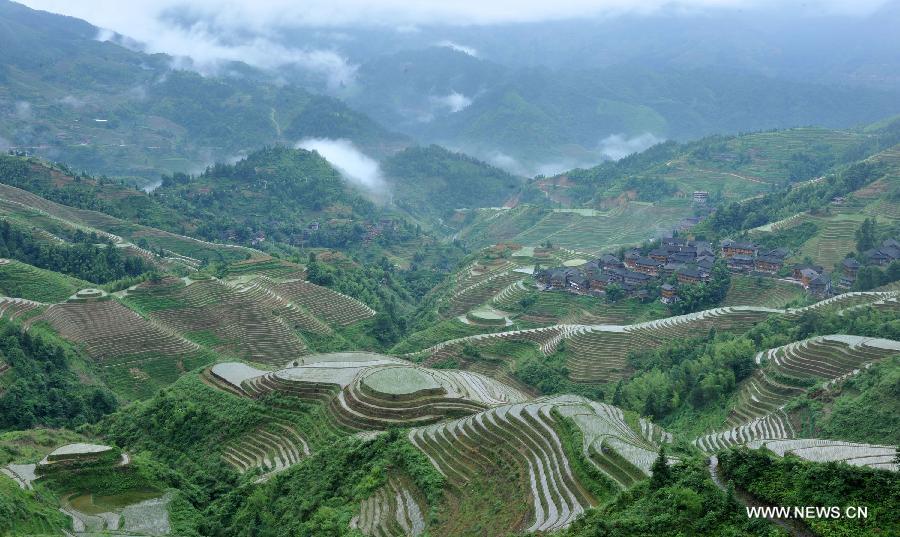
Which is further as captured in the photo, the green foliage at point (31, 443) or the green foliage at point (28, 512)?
the green foliage at point (31, 443)

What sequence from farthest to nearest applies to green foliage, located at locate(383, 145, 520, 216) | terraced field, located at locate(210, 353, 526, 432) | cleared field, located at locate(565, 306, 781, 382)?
green foliage, located at locate(383, 145, 520, 216) → cleared field, located at locate(565, 306, 781, 382) → terraced field, located at locate(210, 353, 526, 432)

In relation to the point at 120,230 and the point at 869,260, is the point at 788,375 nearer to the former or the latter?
the point at 869,260

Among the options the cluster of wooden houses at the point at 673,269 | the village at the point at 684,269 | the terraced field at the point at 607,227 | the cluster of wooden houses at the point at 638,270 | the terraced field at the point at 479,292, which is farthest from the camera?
the terraced field at the point at 607,227

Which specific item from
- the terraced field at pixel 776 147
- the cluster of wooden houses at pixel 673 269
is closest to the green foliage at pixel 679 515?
the cluster of wooden houses at pixel 673 269

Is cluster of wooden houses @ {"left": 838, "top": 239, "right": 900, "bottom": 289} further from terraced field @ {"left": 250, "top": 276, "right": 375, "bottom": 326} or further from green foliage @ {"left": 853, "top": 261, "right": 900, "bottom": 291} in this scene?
terraced field @ {"left": 250, "top": 276, "right": 375, "bottom": 326}

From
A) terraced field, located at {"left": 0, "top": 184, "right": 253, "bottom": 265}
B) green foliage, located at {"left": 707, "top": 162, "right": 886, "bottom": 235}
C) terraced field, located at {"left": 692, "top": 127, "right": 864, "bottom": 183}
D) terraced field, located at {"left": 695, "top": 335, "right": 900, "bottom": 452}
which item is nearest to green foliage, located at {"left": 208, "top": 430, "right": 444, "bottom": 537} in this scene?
terraced field, located at {"left": 695, "top": 335, "right": 900, "bottom": 452}

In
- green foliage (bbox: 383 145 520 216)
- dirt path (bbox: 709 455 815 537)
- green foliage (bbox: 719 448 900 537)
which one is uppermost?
green foliage (bbox: 719 448 900 537)

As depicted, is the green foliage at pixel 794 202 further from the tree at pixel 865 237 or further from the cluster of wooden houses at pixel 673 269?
the tree at pixel 865 237

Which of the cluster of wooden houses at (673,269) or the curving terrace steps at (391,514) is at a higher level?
the curving terrace steps at (391,514)

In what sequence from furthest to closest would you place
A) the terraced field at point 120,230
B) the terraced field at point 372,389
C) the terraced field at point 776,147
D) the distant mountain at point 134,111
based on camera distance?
1. the distant mountain at point 134,111
2. the terraced field at point 776,147
3. the terraced field at point 120,230
4. the terraced field at point 372,389
